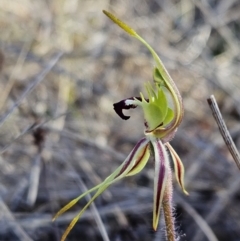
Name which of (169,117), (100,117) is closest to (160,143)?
(169,117)

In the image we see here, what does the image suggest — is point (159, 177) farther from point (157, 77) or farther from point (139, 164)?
point (157, 77)

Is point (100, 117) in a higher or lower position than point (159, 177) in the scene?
higher

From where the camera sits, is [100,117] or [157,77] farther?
[100,117]

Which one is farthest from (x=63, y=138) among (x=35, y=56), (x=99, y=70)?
(x=99, y=70)

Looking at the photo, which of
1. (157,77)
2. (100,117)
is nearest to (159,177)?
(157,77)

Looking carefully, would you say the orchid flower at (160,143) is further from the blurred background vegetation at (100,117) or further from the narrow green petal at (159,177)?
the blurred background vegetation at (100,117)

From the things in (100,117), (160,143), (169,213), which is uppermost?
(100,117)
